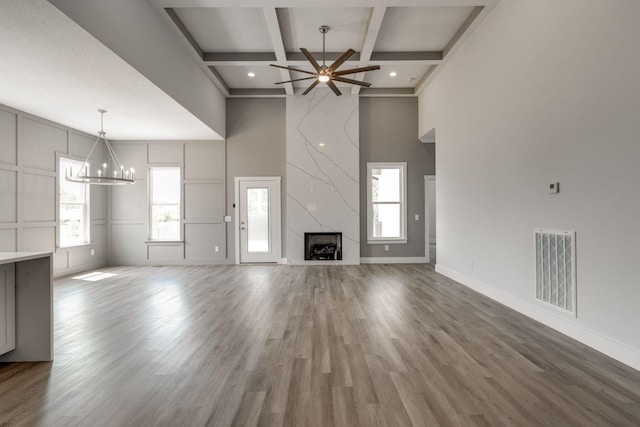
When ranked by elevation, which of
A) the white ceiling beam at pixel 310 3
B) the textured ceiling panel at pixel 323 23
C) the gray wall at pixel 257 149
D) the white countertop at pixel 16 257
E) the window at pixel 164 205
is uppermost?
the textured ceiling panel at pixel 323 23

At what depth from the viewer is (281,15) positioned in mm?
4641

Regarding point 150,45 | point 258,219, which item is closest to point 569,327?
point 150,45

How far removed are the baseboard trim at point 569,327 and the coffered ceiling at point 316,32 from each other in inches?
149

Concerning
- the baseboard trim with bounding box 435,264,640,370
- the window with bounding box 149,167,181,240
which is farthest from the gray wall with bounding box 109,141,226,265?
the baseboard trim with bounding box 435,264,640,370

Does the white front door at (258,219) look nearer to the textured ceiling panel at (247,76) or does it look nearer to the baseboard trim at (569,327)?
the textured ceiling panel at (247,76)

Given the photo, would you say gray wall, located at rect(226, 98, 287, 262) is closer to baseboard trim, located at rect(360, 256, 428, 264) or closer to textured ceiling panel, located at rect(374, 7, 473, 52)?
baseboard trim, located at rect(360, 256, 428, 264)

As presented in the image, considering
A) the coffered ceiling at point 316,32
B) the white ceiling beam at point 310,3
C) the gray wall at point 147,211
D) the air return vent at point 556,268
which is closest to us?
the air return vent at point 556,268

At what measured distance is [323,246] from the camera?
741 centimetres

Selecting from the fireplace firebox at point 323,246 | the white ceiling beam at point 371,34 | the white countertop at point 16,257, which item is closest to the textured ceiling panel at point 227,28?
the white ceiling beam at point 371,34

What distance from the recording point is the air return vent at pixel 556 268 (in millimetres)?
2951

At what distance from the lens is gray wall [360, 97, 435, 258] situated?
24.5 ft

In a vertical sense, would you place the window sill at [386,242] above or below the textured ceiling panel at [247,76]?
below

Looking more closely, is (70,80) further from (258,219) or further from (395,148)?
(395,148)

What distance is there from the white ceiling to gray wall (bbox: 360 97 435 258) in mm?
3551
